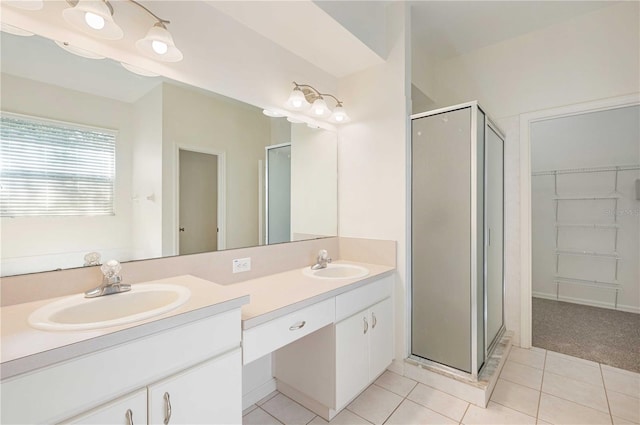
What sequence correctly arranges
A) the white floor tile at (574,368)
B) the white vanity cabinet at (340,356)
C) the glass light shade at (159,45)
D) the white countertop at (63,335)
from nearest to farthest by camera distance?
the white countertop at (63,335)
the glass light shade at (159,45)
the white vanity cabinet at (340,356)
the white floor tile at (574,368)

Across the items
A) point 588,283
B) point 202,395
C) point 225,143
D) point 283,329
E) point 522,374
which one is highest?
point 225,143

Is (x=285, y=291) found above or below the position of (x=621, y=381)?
above

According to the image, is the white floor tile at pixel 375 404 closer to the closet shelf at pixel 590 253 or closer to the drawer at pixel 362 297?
the drawer at pixel 362 297

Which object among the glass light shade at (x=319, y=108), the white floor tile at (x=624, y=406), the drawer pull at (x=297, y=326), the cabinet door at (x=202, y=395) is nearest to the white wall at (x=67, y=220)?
the cabinet door at (x=202, y=395)

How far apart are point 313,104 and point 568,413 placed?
260cm

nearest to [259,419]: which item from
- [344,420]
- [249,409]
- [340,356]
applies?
[249,409]

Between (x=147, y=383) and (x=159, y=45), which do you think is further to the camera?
(x=159, y=45)

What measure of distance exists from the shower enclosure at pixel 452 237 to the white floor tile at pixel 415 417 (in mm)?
367

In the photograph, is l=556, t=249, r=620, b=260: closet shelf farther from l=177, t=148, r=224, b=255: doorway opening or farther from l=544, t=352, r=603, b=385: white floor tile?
l=177, t=148, r=224, b=255: doorway opening

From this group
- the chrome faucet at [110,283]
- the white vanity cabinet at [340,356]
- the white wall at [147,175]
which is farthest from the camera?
the white vanity cabinet at [340,356]

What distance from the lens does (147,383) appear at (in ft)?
3.04

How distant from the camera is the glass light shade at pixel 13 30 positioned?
3.50ft

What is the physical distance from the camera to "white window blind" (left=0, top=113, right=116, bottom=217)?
109 cm

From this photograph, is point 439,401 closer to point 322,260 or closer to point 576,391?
point 576,391
